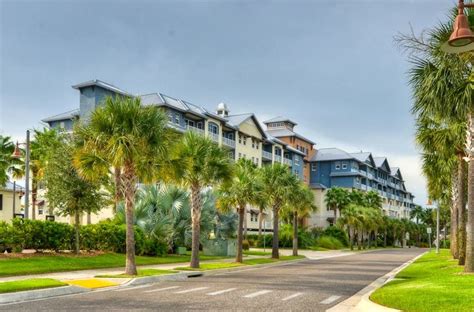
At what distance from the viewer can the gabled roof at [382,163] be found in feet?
423

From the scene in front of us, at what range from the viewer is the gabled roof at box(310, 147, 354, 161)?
353ft

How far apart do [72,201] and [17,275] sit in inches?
335

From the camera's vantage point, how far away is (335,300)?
1698 centimetres

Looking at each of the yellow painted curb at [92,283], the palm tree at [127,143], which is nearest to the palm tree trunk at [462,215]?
the palm tree at [127,143]

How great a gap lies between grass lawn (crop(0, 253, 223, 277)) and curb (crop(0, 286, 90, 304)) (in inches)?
232

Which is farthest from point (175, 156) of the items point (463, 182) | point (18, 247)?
point (463, 182)

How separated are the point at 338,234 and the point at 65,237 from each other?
61.2 metres

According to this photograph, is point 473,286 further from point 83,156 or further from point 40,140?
point 40,140

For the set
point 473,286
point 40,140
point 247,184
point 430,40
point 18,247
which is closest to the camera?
point 473,286

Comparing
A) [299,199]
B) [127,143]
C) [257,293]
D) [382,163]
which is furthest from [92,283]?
[382,163]

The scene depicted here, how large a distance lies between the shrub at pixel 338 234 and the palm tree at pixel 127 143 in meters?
63.5

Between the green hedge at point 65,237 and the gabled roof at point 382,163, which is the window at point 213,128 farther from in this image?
the gabled roof at point 382,163

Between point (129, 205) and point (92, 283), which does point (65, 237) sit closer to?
point (129, 205)

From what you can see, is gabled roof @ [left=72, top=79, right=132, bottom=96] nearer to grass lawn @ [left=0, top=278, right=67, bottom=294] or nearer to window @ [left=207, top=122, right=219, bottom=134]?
window @ [left=207, top=122, right=219, bottom=134]
